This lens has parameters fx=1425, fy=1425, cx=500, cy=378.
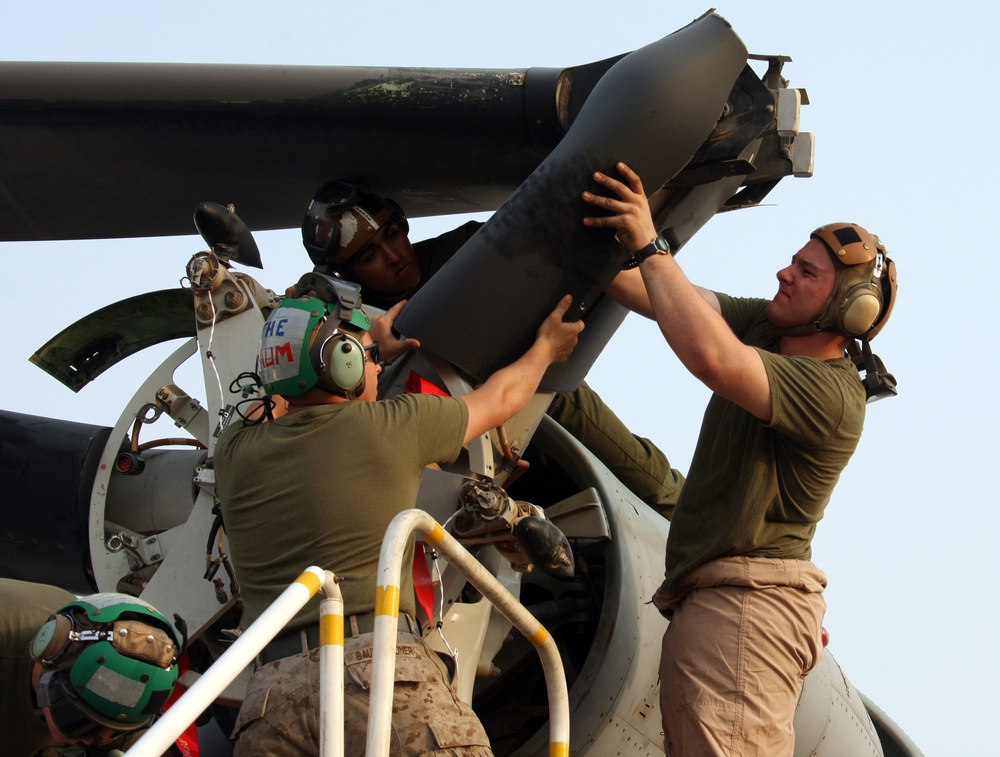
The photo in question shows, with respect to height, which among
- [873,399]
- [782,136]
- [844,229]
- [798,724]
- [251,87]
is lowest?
[798,724]

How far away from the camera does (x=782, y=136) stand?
16.1 feet

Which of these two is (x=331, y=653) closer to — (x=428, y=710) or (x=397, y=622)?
(x=397, y=622)

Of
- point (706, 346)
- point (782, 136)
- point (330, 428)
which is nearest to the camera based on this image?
point (330, 428)

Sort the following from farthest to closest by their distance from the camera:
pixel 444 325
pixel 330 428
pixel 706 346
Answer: pixel 444 325 < pixel 706 346 < pixel 330 428

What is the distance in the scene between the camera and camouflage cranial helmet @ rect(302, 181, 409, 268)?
5.48 meters

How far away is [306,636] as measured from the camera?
3732mm

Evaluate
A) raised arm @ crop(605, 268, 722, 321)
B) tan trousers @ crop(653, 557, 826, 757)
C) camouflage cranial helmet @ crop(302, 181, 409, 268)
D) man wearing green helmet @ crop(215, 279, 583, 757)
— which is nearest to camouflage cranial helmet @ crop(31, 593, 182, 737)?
man wearing green helmet @ crop(215, 279, 583, 757)

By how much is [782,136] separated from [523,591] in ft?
7.05

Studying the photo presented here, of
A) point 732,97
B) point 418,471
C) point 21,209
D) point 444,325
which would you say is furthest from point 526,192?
point 21,209

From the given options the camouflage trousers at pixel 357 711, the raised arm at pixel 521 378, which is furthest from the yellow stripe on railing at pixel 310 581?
the raised arm at pixel 521 378

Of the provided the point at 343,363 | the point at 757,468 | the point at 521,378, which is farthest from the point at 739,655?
the point at 343,363

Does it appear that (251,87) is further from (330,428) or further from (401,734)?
(401,734)

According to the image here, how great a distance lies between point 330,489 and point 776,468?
1.46 m

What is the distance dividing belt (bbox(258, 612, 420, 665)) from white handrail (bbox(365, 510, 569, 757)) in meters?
0.27
